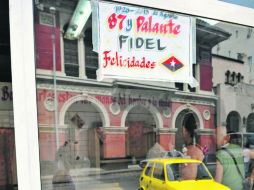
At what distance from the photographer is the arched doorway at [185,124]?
2029 mm

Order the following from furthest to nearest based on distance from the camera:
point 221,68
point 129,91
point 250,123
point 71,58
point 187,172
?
point 250,123
point 221,68
point 187,172
point 129,91
point 71,58

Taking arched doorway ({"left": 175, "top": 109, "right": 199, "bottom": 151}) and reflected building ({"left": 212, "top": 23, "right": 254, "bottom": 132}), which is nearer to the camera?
arched doorway ({"left": 175, "top": 109, "right": 199, "bottom": 151})

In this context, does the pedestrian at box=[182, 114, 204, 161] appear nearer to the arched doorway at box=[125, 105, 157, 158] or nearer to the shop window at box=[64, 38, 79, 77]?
the arched doorway at box=[125, 105, 157, 158]

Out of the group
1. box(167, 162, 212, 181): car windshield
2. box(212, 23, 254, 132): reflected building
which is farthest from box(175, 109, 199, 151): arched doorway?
box(212, 23, 254, 132): reflected building

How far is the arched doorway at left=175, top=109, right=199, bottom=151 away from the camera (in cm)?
203

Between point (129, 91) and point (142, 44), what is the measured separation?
0.85 feet

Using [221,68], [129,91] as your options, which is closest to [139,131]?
[129,91]

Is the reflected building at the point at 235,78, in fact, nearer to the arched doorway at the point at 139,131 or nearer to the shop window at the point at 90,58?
the arched doorway at the point at 139,131

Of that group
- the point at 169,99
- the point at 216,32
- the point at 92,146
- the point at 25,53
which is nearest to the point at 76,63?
the point at 25,53

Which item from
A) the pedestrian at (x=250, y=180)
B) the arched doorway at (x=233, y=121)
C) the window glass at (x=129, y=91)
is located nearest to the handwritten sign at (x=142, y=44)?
the window glass at (x=129, y=91)

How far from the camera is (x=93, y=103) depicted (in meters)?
1.82

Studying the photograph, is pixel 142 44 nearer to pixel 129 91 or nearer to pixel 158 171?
pixel 129 91

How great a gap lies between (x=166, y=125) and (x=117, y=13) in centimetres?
66

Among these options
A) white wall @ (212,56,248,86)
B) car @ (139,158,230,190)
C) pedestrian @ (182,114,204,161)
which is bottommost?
car @ (139,158,230,190)
